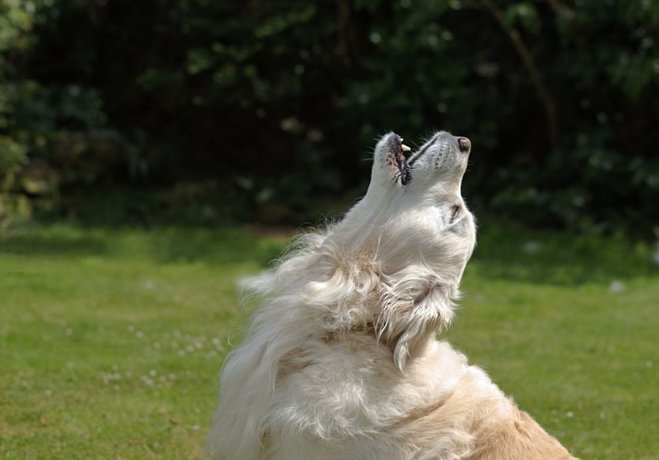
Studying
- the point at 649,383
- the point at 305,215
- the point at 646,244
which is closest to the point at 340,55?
the point at 305,215

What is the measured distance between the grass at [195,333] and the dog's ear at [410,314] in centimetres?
80

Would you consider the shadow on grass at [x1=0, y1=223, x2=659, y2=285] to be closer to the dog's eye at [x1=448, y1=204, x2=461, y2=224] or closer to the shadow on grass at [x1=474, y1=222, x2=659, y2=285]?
the shadow on grass at [x1=474, y1=222, x2=659, y2=285]

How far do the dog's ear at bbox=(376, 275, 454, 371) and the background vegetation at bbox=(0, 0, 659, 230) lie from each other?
8.17 metres

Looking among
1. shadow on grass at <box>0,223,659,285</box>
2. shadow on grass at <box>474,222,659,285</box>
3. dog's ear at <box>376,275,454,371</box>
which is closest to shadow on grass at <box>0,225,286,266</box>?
shadow on grass at <box>0,223,659,285</box>

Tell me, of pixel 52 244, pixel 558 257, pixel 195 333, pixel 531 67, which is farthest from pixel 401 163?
pixel 531 67

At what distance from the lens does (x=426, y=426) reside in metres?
3.73

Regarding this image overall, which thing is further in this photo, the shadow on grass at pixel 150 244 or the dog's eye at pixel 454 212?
the shadow on grass at pixel 150 244

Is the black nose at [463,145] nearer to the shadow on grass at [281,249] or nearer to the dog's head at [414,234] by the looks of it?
the dog's head at [414,234]

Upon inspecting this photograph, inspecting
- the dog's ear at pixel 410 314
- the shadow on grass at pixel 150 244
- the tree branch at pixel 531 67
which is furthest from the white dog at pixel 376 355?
the tree branch at pixel 531 67

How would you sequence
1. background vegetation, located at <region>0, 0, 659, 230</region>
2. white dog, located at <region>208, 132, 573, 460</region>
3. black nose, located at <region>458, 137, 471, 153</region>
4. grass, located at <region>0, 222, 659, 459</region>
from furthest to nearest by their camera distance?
background vegetation, located at <region>0, 0, 659, 230</region> → grass, located at <region>0, 222, 659, 459</region> → black nose, located at <region>458, 137, 471, 153</region> → white dog, located at <region>208, 132, 573, 460</region>

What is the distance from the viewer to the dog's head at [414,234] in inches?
150

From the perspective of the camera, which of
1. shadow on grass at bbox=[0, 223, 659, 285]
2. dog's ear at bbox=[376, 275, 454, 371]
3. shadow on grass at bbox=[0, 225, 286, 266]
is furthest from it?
shadow on grass at bbox=[0, 225, 286, 266]

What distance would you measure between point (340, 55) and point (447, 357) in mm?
9603

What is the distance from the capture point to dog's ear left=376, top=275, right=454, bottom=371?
3.78 m
